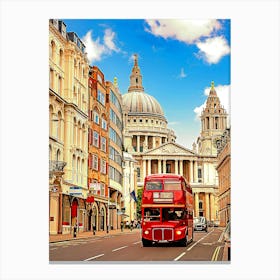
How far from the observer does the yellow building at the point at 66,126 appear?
3588 centimetres

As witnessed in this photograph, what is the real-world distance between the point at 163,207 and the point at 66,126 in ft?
42.5

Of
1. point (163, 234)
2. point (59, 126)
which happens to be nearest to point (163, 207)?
point (163, 234)

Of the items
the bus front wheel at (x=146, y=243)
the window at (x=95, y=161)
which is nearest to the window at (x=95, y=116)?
the window at (x=95, y=161)

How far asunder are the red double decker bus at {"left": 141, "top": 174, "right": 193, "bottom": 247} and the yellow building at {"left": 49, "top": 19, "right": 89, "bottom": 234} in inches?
292

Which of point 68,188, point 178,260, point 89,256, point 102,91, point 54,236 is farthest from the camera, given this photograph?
point 102,91

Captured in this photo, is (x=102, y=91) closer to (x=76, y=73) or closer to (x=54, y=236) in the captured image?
(x=76, y=73)

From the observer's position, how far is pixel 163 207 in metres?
28.6

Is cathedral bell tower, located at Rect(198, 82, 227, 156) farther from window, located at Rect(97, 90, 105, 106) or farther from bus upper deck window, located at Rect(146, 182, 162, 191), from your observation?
window, located at Rect(97, 90, 105, 106)

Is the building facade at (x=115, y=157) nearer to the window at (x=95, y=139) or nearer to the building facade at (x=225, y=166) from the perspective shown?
the window at (x=95, y=139)

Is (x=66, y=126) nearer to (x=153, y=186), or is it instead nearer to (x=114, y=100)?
(x=153, y=186)

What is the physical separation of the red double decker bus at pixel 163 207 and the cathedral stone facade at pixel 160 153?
53900 millimetres
